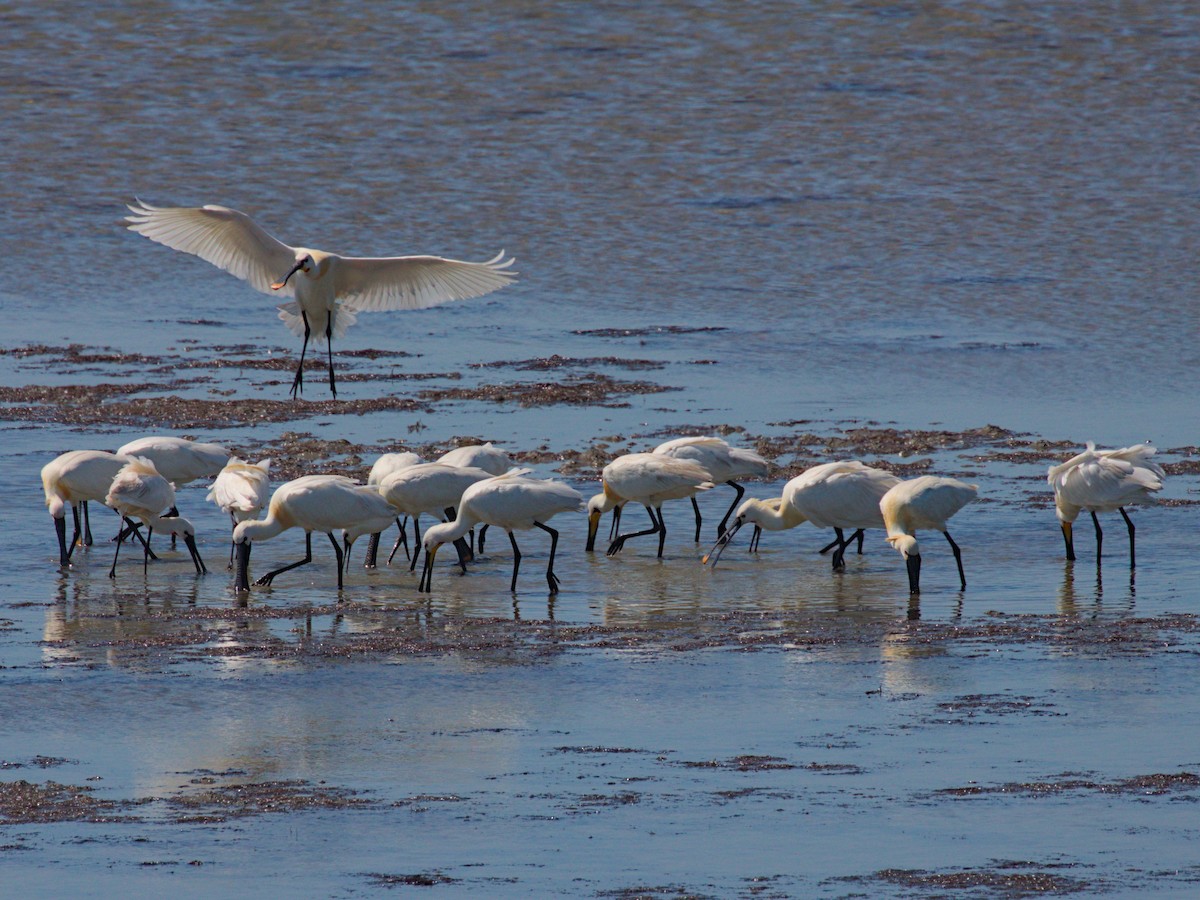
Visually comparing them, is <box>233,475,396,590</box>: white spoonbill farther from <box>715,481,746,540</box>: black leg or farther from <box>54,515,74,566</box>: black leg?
<box>715,481,746,540</box>: black leg

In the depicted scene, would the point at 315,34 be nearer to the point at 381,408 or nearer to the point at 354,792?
the point at 381,408

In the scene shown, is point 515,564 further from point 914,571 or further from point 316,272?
point 316,272

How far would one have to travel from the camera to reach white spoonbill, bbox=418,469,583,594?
1050 cm

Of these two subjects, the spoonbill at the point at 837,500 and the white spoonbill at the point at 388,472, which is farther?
the white spoonbill at the point at 388,472

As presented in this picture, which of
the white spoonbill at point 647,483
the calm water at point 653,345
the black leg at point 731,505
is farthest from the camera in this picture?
the black leg at point 731,505

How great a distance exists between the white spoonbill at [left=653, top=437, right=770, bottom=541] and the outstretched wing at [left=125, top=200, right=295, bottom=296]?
137 inches

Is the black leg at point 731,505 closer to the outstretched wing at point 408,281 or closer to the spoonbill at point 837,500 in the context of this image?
the spoonbill at point 837,500

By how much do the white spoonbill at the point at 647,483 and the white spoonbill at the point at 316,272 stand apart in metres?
2.54

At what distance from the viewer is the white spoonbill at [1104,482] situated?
428 inches

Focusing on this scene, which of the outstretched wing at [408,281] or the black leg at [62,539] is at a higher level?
the outstretched wing at [408,281]

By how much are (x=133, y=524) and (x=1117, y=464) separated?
5.32 m

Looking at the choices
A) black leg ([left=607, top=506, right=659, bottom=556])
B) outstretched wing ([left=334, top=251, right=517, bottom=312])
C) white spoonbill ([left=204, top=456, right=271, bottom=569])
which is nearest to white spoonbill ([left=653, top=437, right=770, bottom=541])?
black leg ([left=607, top=506, right=659, bottom=556])

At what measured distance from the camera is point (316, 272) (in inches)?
550

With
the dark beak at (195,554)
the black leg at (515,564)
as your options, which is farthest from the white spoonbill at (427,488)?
the dark beak at (195,554)
